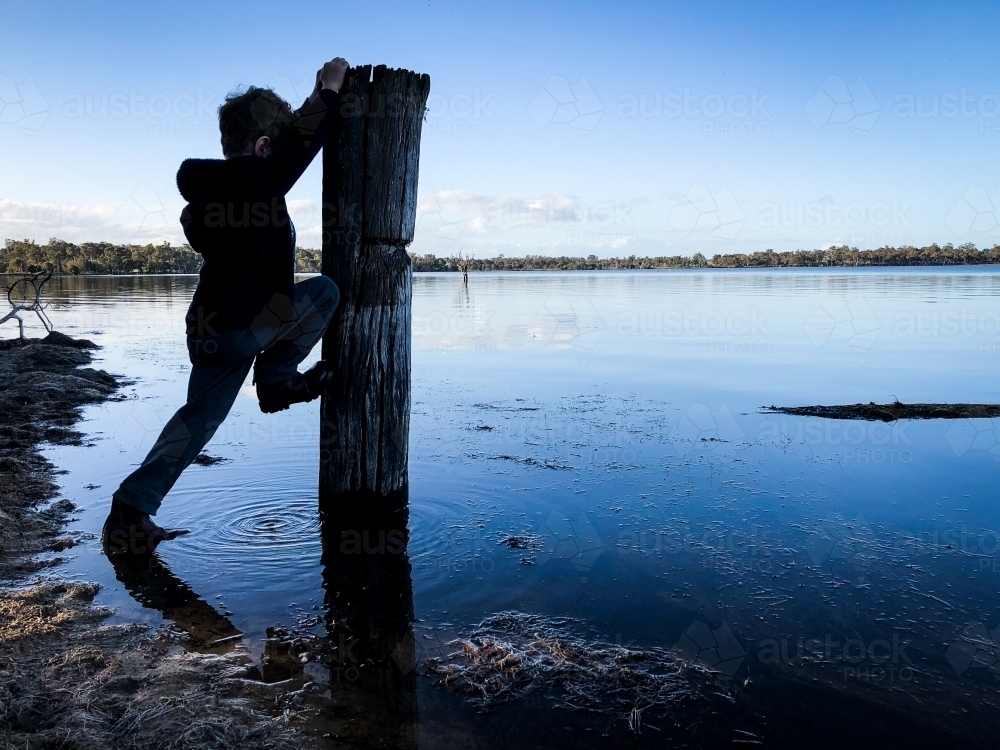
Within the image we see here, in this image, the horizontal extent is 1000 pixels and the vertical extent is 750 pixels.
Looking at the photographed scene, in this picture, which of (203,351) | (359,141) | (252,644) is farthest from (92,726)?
(359,141)

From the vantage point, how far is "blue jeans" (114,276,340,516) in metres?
3.92

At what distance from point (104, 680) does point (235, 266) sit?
6.99 ft

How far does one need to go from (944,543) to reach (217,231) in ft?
14.7

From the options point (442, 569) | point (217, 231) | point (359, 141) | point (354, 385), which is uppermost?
point (359, 141)

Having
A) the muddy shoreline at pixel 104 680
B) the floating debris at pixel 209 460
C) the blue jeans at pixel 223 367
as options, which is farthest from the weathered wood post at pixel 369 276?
the floating debris at pixel 209 460

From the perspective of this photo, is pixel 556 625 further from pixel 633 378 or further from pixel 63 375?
pixel 63 375

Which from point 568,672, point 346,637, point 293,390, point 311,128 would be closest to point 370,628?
point 346,637

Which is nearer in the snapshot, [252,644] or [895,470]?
[252,644]

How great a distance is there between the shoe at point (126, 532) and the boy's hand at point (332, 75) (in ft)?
8.42

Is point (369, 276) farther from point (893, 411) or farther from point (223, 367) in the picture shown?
point (893, 411)

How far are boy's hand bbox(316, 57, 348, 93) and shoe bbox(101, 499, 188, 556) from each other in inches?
101

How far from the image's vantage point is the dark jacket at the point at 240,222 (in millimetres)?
3809

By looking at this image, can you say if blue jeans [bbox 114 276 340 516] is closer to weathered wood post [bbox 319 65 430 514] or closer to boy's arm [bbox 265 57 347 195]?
weathered wood post [bbox 319 65 430 514]

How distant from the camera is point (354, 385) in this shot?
434 centimetres
